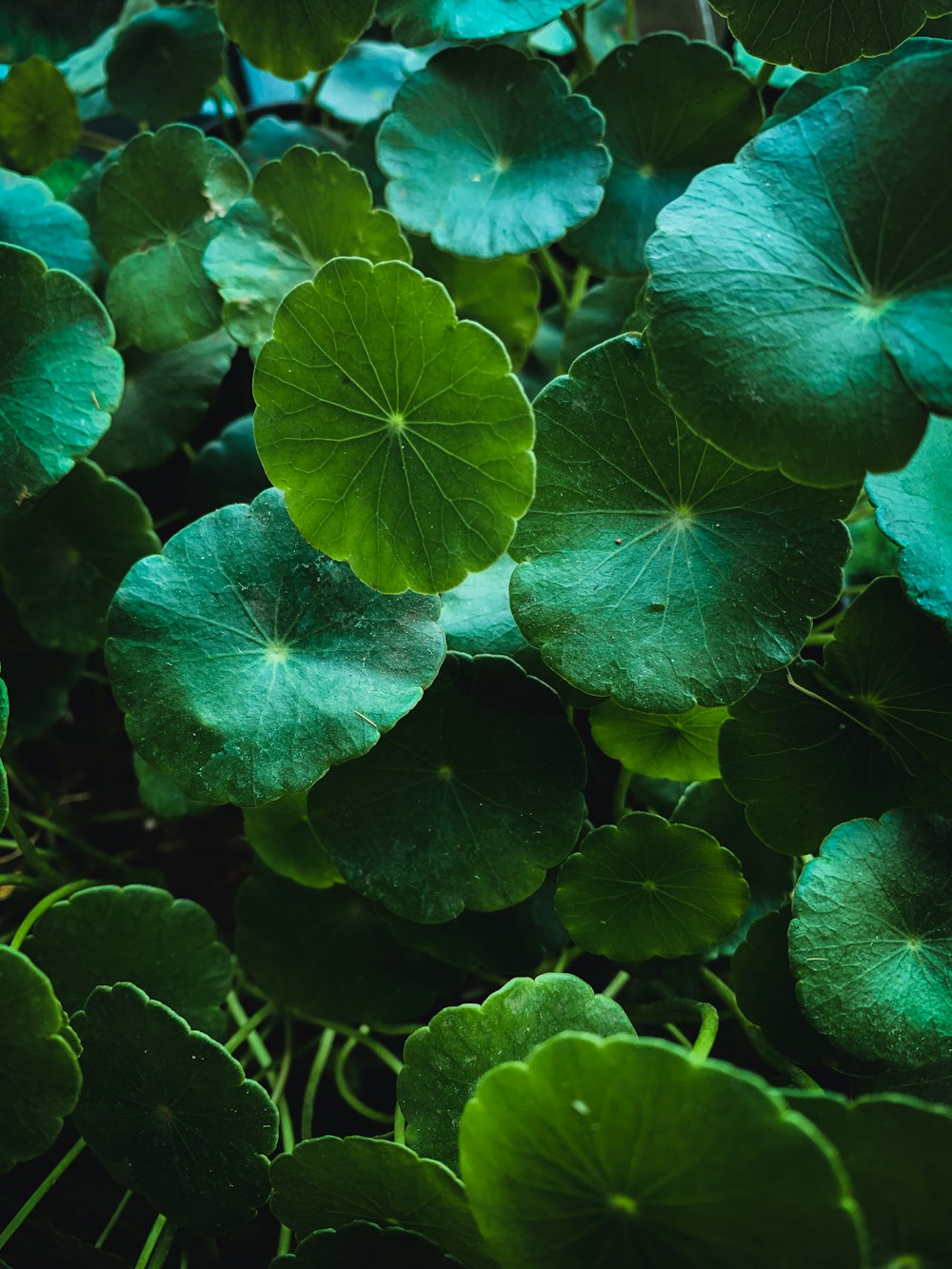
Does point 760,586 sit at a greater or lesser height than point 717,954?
greater

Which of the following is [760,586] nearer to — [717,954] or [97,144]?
[717,954]

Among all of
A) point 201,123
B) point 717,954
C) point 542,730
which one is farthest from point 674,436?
point 201,123

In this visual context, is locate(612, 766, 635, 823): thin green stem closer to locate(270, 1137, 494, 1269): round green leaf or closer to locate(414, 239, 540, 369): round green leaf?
locate(270, 1137, 494, 1269): round green leaf

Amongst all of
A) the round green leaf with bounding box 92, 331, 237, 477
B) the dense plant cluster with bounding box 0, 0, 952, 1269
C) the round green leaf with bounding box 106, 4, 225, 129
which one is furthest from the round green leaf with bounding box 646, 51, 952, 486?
the round green leaf with bounding box 106, 4, 225, 129

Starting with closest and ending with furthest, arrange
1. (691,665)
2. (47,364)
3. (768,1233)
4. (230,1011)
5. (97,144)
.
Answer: (768,1233), (691,665), (47,364), (230,1011), (97,144)

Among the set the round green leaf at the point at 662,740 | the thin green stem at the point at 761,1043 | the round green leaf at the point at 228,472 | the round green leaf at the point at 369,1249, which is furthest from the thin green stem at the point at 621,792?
the round green leaf at the point at 228,472

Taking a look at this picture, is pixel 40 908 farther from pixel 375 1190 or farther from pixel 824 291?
pixel 824 291

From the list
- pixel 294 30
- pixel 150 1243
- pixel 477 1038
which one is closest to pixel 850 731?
pixel 477 1038
